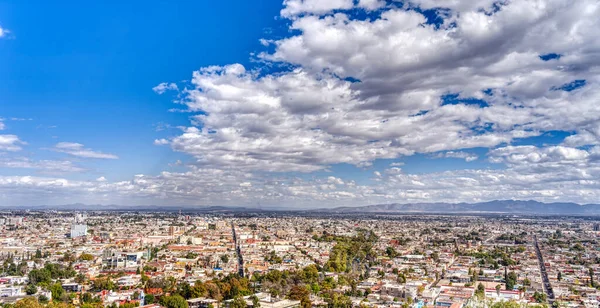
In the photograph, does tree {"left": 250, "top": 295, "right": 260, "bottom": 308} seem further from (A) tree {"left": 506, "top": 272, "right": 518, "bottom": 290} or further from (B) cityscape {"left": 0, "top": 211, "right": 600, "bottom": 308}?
(A) tree {"left": 506, "top": 272, "right": 518, "bottom": 290}

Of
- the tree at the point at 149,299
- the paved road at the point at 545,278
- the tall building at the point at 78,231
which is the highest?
the tall building at the point at 78,231

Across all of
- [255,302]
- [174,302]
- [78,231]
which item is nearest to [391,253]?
[255,302]

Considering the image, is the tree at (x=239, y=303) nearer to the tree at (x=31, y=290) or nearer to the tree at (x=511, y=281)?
the tree at (x=31, y=290)

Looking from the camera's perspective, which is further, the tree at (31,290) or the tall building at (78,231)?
the tall building at (78,231)

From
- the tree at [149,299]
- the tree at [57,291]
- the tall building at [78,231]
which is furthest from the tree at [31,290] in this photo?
the tall building at [78,231]

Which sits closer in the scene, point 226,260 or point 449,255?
point 226,260

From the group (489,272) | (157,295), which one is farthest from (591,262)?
(157,295)

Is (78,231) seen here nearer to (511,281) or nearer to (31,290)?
(31,290)

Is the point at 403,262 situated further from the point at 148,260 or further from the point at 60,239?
the point at 60,239
